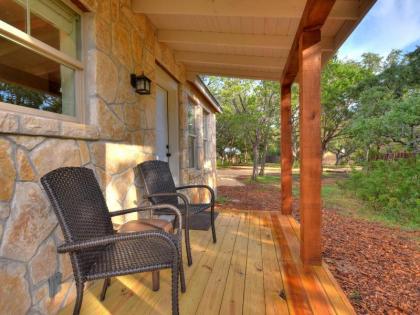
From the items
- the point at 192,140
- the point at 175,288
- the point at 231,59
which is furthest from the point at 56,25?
the point at 192,140

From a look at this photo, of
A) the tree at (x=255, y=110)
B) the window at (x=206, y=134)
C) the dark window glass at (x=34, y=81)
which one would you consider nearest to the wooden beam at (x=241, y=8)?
the dark window glass at (x=34, y=81)

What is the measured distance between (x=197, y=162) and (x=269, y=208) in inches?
78.1

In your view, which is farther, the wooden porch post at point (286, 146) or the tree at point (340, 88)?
the tree at point (340, 88)

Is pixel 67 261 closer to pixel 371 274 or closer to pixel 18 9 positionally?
pixel 18 9

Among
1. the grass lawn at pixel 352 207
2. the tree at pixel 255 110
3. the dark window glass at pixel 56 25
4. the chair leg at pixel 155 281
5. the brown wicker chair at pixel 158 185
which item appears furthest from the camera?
the tree at pixel 255 110

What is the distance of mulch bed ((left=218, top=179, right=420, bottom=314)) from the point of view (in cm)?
217

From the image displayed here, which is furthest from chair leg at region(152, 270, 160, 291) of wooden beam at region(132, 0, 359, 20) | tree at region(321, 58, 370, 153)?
tree at region(321, 58, 370, 153)

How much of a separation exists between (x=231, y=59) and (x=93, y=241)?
11.2 ft

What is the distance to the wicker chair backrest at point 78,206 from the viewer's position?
1.35 m

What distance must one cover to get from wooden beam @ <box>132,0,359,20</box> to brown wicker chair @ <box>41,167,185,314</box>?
72.2 inches

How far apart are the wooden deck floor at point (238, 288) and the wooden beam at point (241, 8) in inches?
90.1

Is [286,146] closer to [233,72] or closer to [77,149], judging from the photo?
[233,72]

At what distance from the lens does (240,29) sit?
3115 millimetres

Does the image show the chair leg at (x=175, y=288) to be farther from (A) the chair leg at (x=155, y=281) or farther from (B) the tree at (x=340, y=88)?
(B) the tree at (x=340, y=88)
